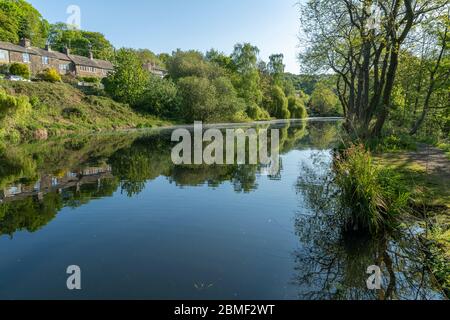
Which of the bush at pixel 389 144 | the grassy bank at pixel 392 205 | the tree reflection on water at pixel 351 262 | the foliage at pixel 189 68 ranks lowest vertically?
the tree reflection on water at pixel 351 262

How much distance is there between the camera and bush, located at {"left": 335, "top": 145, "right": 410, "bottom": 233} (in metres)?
7.23

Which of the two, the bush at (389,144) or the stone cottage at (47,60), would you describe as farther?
the stone cottage at (47,60)

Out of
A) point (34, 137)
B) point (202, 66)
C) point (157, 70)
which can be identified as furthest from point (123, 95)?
point (157, 70)

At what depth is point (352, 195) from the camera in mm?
7391

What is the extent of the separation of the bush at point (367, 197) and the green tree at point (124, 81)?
51.5 m

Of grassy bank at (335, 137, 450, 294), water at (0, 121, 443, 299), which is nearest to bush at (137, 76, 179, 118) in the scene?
water at (0, 121, 443, 299)

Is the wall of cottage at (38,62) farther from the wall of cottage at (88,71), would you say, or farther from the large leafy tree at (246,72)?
the large leafy tree at (246,72)

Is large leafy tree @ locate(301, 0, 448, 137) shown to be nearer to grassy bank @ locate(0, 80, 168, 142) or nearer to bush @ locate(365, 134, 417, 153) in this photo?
bush @ locate(365, 134, 417, 153)

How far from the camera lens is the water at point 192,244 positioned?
550cm

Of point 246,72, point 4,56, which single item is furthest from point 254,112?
point 4,56

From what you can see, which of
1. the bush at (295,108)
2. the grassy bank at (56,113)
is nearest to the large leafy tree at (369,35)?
the grassy bank at (56,113)

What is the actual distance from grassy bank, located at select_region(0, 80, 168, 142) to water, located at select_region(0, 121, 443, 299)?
56.2ft

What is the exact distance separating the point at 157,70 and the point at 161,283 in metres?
92.8

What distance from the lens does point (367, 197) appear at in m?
7.15
